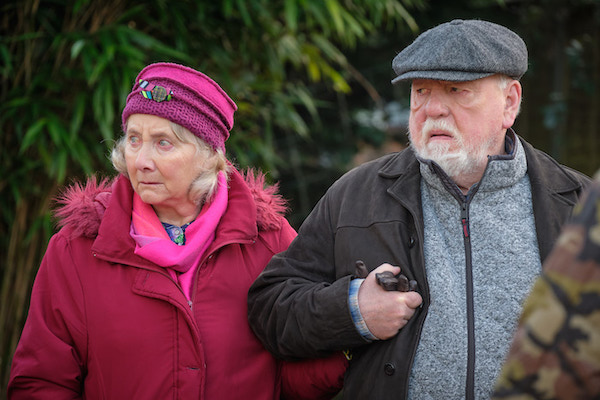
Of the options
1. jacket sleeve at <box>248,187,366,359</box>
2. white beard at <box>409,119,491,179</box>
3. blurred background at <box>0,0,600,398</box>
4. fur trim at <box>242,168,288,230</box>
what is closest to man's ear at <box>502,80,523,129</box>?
white beard at <box>409,119,491,179</box>

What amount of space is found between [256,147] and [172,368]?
6.46 feet

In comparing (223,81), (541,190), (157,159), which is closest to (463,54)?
(541,190)

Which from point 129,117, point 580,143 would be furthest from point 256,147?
point 580,143

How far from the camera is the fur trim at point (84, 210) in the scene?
6.95ft

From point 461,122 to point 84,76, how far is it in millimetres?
2029

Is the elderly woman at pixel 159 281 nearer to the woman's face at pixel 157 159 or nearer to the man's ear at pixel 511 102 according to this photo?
the woman's face at pixel 157 159

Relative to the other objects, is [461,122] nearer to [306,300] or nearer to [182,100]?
[306,300]

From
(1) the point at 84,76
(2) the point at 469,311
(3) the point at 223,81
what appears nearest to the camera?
(2) the point at 469,311

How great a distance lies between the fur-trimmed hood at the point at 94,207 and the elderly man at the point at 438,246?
0.55ft

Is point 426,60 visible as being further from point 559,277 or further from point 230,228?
point 559,277

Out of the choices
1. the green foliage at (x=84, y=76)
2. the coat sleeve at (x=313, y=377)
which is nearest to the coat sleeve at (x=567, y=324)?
the coat sleeve at (x=313, y=377)

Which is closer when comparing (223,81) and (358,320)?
(358,320)

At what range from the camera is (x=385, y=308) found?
193 cm

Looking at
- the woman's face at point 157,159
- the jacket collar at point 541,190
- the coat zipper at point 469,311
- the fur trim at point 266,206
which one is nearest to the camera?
the coat zipper at point 469,311
